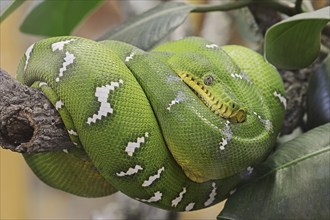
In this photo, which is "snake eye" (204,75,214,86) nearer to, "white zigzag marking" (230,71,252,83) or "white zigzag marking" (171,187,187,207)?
"white zigzag marking" (230,71,252,83)

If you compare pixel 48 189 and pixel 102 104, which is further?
pixel 48 189

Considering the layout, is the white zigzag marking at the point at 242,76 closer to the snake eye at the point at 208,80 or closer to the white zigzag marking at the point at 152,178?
the snake eye at the point at 208,80

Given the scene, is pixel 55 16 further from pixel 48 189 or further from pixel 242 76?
pixel 48 189

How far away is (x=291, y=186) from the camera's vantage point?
4.65ft

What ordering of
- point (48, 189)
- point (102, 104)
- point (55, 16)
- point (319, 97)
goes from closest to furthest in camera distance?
point (102, 104), point (319, 97), point (55, 16), point (48, 189)

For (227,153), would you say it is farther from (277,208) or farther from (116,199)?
(116,199)

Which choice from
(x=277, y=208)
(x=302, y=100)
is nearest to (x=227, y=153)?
(x=277, y=208)

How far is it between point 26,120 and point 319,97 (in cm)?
96

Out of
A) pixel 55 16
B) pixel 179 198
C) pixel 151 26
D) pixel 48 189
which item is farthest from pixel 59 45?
pixel 48 189

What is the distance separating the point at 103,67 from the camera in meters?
1.34

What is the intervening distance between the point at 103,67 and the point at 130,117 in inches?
5.7

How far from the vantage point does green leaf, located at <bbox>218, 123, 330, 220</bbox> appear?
53.1 inches

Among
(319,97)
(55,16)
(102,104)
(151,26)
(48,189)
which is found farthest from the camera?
(48,189)

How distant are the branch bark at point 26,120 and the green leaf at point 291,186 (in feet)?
1.64
